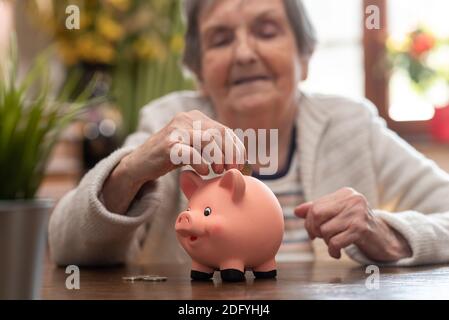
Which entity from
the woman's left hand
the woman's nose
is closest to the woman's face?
the woman's nose

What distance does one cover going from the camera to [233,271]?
0.79 m

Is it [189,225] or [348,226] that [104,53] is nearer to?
[348,226]

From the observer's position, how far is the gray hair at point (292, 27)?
132 cm

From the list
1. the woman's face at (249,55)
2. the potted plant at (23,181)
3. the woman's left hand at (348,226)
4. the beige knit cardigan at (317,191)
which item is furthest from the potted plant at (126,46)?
the potted plant at (23,181)

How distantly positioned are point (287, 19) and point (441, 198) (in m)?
0.42

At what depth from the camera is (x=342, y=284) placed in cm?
78

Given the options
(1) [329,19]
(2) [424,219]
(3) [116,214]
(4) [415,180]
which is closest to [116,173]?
(3) [116,214]

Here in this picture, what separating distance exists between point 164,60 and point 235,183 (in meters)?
2.18

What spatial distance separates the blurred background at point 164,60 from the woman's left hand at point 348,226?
4.94 ft

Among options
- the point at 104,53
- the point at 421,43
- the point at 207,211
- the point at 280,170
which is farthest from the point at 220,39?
the point at 104,53

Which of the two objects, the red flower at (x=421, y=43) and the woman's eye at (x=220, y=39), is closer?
the woman's eye at (x=220, y=39)

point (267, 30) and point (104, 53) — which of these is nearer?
point (267, 30)

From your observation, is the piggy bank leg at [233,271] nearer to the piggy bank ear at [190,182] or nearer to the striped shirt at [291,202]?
the piggy bank ear at [190,182]
